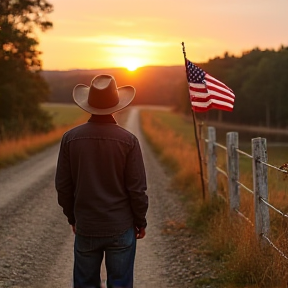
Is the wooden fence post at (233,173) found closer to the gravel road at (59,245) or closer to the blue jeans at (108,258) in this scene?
the gravel road at (59,245)

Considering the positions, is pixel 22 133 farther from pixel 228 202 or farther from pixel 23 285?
pixel 23 285

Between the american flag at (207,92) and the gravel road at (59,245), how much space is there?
192 centimetres

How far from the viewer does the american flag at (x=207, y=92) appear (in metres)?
9.30

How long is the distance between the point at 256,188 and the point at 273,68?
40.9 meters

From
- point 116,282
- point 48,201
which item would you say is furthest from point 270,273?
point 48,201

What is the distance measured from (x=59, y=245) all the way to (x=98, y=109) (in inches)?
183

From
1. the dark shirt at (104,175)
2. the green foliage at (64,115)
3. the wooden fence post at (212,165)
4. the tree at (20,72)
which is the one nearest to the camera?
the dark shirt at (104,175)

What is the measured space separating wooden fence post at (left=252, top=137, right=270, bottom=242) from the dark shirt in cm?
274

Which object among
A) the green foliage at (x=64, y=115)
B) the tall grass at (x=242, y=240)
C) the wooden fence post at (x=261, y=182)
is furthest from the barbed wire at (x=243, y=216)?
the green foliage at (x=64, y=115)

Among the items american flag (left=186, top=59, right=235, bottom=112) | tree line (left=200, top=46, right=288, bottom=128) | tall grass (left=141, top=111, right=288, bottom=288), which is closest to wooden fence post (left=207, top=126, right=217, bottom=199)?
tall grass (left=141, top=111, right=288, bottom=288)

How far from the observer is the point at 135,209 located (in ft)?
14.5

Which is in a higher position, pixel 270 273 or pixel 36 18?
pixel 36 18

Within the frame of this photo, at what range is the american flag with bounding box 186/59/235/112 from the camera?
30.5 ft

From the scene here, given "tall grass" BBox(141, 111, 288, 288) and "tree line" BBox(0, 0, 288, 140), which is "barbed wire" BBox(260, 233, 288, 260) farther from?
"tree line" BBox(0, 0, 288, 140)
